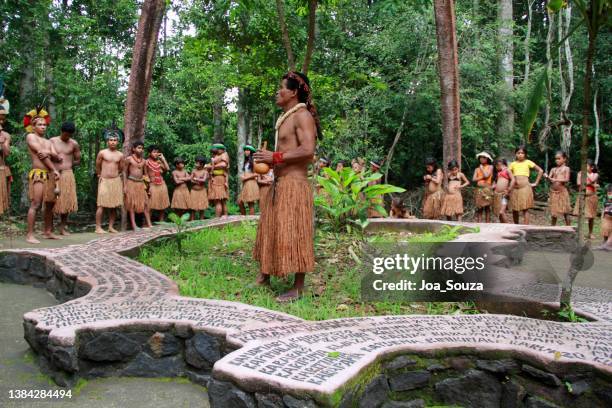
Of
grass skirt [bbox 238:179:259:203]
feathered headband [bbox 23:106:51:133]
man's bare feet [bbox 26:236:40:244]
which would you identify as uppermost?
feathered headband [bbox 23:106:51:133]

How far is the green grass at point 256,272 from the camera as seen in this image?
3.92 metres

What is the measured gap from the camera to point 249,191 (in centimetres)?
1044

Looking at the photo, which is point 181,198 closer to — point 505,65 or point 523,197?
point 523,197

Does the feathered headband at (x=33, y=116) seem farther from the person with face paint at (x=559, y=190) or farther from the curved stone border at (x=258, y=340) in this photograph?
the person with face paint at (x=559, y=190)

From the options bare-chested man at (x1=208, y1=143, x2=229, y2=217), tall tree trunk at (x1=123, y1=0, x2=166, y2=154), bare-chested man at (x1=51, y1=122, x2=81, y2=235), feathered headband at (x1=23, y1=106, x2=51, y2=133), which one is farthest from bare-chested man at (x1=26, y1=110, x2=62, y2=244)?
bare-chested man at (x1=208, y1=143, x2=229, y2=217)

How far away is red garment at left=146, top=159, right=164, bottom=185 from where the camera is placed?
30.4 ft

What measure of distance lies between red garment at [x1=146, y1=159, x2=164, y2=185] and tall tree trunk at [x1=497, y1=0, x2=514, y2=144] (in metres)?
8.98

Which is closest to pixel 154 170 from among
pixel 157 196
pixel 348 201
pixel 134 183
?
pixel 157 196

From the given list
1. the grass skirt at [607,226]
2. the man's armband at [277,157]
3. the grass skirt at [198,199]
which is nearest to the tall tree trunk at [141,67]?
the grass skirt at [198,199]

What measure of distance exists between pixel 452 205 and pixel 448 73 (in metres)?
2.35

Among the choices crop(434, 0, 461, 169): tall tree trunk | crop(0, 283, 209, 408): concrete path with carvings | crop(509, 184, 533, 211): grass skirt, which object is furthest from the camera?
crop(509, 184, 533, 211): grass skirt

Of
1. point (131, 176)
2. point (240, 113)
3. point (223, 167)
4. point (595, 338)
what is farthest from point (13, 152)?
point (595, 338)

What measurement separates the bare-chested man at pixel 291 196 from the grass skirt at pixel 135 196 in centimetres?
497

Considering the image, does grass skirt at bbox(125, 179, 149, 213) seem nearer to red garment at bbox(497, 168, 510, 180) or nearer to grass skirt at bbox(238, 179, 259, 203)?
grass skirt at bbox(238, 179, 259, 203)
